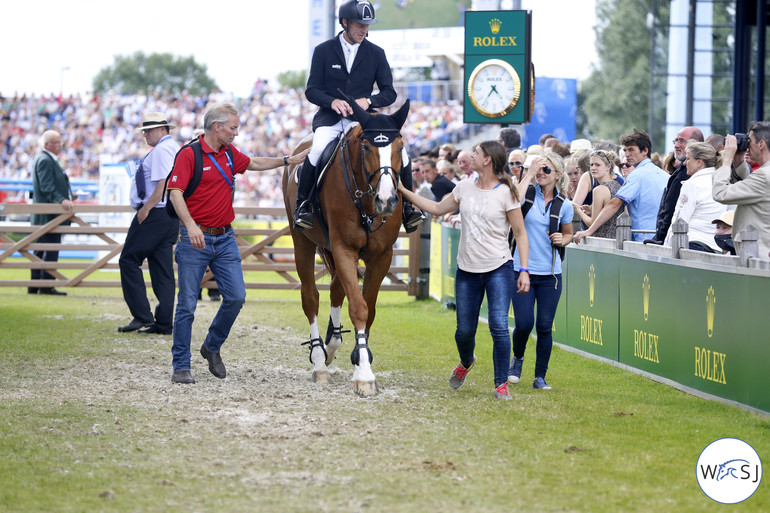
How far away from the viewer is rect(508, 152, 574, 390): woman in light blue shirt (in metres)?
8.05

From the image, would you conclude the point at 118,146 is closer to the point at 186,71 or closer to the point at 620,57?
the point at 620,57

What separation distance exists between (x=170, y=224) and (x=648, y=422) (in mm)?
6777

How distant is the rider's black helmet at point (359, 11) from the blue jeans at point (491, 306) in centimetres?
237

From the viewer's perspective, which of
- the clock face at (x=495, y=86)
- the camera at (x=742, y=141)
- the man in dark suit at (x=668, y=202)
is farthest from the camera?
the clock face at (x=495, y=86)

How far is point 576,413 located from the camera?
709cm

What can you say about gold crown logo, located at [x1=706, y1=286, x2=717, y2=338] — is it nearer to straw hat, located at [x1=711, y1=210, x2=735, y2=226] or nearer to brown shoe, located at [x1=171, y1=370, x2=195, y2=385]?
straw hat, located at [x1=711, y1=210, x2=735, y2=226]

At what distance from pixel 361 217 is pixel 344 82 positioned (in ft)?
4.53

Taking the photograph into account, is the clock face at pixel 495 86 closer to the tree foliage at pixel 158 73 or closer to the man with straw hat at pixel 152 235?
the man with straw hat at pixel 152 235

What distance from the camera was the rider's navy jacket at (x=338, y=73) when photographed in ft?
28.5

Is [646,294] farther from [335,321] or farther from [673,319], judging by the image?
[335,321]

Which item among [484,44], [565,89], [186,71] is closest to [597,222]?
[484,44]

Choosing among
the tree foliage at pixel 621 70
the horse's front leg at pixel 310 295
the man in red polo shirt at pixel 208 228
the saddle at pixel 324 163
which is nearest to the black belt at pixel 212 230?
the man in red polo shirt at pixel 208 228

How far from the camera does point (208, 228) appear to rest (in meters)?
8.27

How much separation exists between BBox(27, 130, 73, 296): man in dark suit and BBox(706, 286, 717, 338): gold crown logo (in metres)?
11.3
